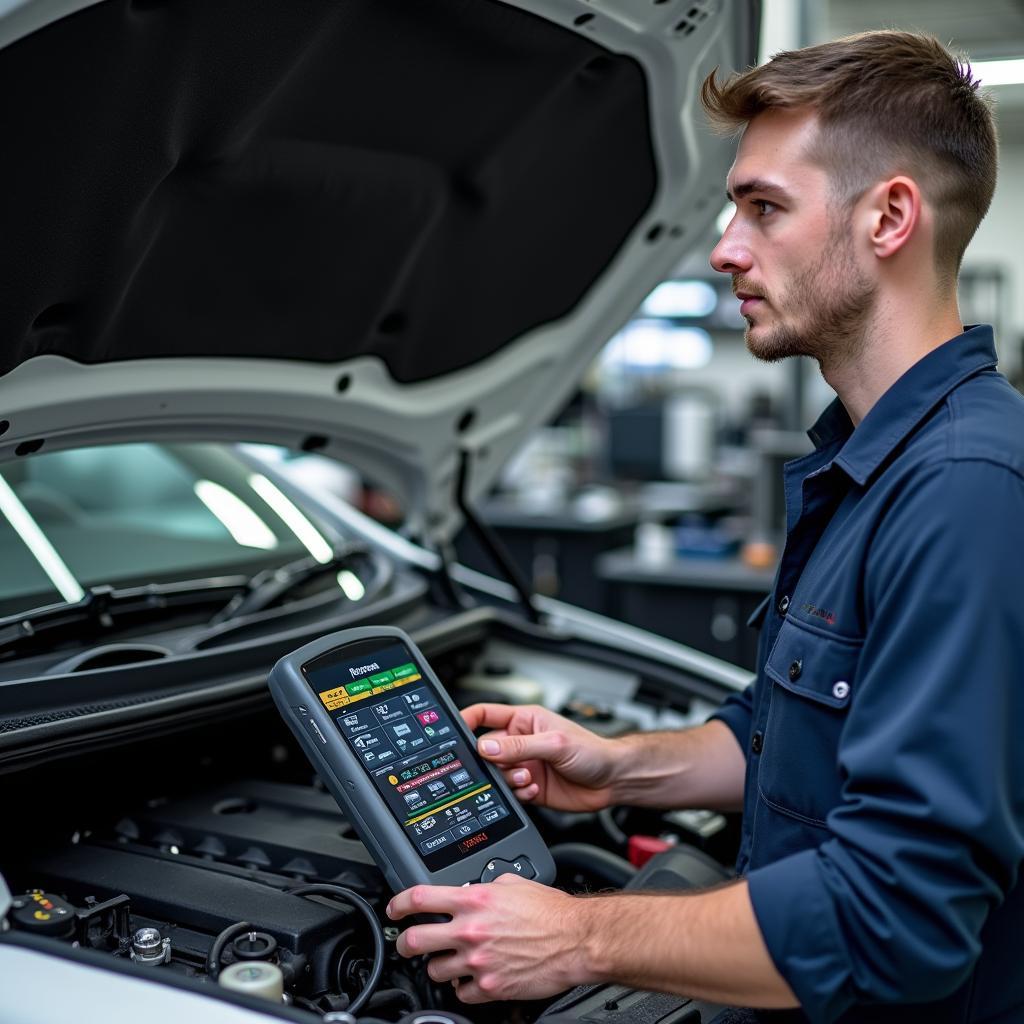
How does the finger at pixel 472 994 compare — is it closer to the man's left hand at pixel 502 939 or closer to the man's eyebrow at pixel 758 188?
the man's left hand at pixel 502 939

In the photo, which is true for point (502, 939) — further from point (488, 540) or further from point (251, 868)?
point (488, 540)

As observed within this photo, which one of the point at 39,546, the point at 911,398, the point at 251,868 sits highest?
the point at 911,398

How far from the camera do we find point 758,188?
1365mm

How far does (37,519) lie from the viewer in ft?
6.52

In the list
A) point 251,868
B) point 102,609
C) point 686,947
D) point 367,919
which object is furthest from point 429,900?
point 102,609

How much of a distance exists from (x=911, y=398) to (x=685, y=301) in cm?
1191

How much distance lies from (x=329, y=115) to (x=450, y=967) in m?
1.12

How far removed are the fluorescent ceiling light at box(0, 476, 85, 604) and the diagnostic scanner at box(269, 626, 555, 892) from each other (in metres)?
0.49

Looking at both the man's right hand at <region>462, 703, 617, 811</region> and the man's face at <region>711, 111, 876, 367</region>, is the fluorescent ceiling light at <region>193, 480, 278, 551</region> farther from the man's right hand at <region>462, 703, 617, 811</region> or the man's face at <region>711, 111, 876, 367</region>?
the man's face at <region>711, 111, 876, 367</region>

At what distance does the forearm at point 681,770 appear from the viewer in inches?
67.5

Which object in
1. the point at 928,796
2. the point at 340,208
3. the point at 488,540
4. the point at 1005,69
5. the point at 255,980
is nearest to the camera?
the point at 928,796

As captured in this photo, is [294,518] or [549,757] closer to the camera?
[549,757]

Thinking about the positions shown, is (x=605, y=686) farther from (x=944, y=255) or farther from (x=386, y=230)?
Result: (x=944, y=255)

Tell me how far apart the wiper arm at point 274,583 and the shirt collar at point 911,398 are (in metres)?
1.02
